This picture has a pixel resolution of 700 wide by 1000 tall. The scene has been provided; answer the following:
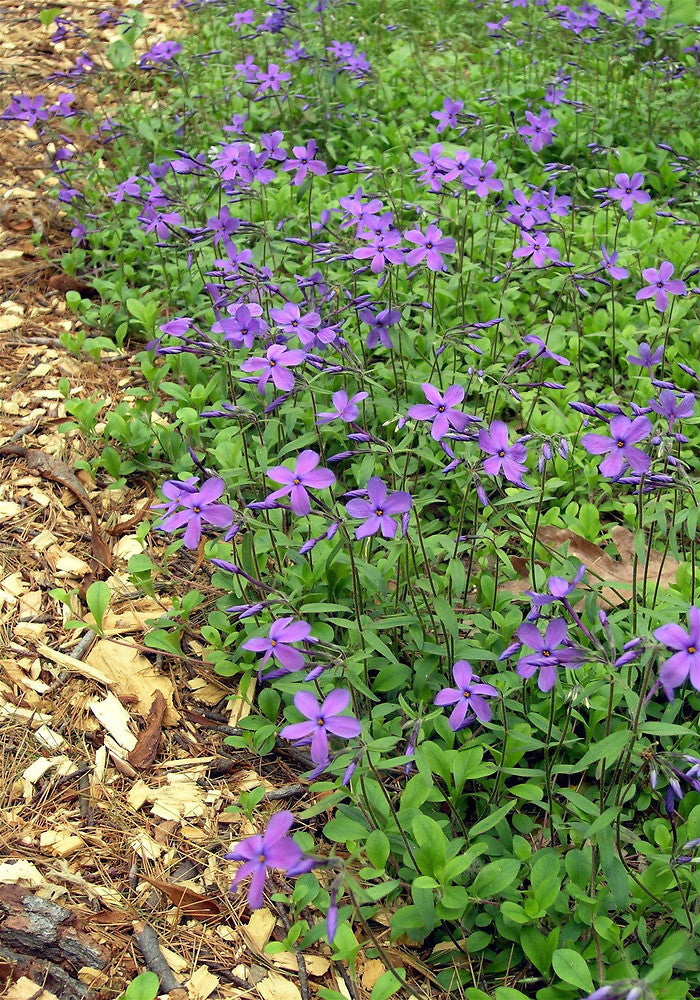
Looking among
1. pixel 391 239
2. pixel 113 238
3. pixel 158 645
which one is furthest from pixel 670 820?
pixel 113 238

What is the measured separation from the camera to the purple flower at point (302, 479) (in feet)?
8.35

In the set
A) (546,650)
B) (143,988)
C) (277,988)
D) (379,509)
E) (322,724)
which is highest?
(379,509)

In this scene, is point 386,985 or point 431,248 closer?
point 386,985

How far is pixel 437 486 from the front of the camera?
11.8 feet

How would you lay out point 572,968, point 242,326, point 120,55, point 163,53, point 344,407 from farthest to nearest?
point 120,55 → point 163,53 → point 242,326 → point 344,407 → point 572,968

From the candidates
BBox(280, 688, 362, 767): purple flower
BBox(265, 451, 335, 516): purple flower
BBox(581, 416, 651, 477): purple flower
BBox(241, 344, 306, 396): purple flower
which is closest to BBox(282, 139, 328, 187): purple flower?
BBox(241, 344, 306, 396): purple flower

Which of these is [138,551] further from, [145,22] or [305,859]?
[145,22]

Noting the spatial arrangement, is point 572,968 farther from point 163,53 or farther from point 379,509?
point 163,53

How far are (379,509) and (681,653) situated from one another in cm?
94

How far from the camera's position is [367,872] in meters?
2.30

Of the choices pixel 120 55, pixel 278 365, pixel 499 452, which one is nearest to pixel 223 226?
pixel 278 365

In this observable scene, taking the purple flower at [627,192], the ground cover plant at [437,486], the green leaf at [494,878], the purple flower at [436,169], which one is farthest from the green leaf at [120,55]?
the green leaf at [494,878]

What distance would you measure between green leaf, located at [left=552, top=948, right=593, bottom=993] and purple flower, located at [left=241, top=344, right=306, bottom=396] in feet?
6.03

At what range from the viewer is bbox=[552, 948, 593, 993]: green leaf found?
2055 millimetres
